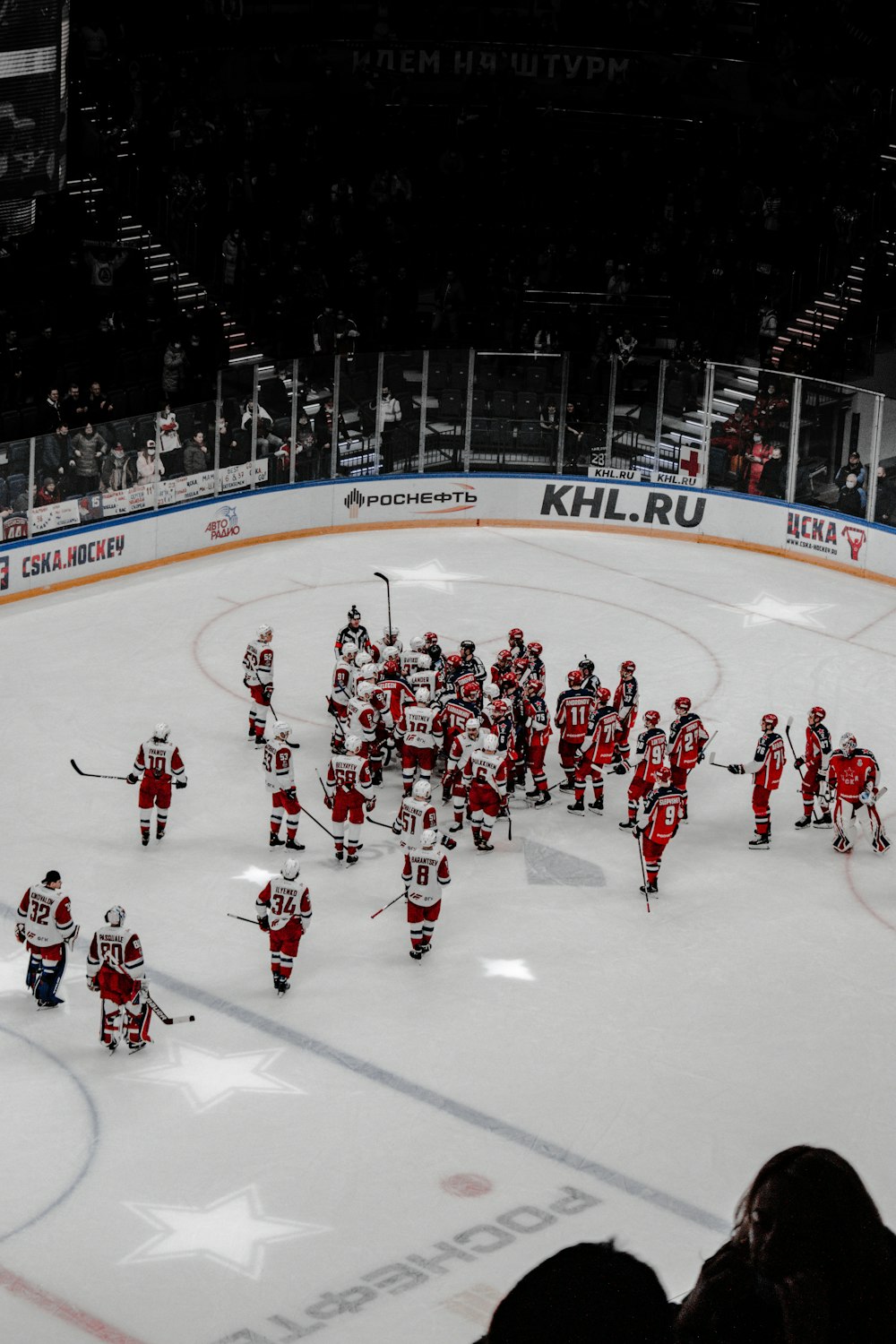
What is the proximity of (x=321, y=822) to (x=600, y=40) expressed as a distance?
19.3m

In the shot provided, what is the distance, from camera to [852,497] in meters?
24.3

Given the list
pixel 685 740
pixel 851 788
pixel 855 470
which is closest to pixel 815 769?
pixel 851 788

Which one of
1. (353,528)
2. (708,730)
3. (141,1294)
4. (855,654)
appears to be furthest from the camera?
(353,528)

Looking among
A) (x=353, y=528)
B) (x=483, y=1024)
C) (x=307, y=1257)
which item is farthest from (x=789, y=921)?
(x=353, y=528)

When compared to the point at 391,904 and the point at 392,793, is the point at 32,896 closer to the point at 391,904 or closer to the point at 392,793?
the point at 391,904

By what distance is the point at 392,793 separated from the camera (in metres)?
17.1

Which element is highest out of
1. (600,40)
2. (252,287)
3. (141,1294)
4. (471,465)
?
(600,40)

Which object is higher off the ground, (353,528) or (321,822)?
(353,528)

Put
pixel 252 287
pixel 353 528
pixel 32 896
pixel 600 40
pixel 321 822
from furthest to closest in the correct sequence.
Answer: pixel 600 40, pixel 252 287, pixel 353 528, pixel 321 822, pixel 32 896

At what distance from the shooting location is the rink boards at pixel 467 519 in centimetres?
2309

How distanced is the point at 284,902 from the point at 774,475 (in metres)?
14.3

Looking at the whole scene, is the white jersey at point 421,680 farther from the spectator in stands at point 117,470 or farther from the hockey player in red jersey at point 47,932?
the spectator in stands at point 117,470

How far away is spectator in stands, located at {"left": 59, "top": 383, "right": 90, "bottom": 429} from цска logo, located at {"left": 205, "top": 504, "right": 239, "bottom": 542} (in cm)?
225

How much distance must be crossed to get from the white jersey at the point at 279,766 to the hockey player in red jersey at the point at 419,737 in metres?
1.55
